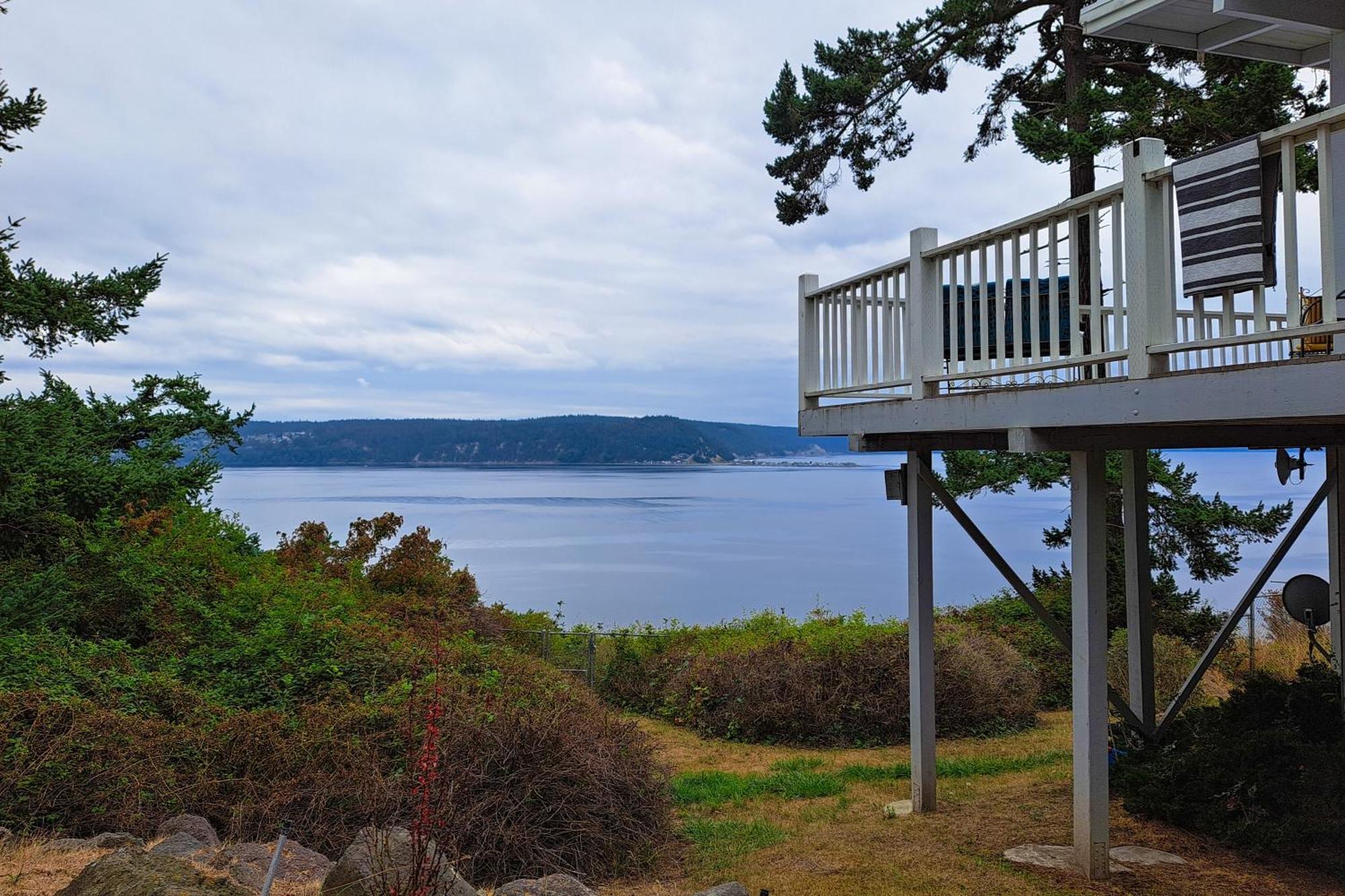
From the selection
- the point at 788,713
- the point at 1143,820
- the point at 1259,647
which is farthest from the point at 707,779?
the point at 1259,647

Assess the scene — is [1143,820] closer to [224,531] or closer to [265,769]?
[265,769]

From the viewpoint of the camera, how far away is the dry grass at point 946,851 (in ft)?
17.7

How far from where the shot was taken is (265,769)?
20.1 feet

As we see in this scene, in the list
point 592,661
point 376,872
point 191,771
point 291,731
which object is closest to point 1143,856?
point 376,872

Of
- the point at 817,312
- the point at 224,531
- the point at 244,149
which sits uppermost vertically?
the point at 244,149

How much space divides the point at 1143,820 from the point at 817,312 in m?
4.38

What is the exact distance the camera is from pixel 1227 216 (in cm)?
378

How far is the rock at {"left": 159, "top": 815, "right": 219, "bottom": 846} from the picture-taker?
5312 millimetres

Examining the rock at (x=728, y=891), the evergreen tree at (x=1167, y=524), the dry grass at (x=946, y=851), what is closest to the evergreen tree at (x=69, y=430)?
the dry grass at (x=946, y=851)

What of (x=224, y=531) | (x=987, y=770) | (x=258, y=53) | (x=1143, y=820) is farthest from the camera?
(x=258, y=53)

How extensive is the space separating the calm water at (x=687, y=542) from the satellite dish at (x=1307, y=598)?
129 inches

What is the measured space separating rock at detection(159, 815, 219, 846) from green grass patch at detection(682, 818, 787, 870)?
3.10 metres

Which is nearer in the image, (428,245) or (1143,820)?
(1143,820)

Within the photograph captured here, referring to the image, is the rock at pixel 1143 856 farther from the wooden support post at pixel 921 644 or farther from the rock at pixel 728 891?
the rock at pixel 728 891
